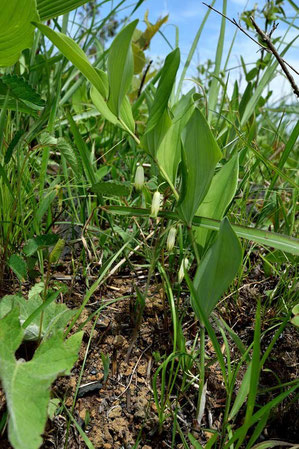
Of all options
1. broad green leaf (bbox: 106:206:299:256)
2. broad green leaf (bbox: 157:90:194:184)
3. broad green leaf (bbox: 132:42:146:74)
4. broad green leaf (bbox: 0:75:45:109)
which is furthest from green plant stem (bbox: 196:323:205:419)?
broad green leaf (bbox: 132:42:146:74)

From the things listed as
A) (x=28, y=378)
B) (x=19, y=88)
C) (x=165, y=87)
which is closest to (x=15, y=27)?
(x=19, y=88)

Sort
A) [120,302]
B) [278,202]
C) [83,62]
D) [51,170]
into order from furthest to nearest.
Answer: [51,170] < [278,202] < [120,302] < [83,62]

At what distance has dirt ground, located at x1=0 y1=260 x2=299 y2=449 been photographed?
923 mm

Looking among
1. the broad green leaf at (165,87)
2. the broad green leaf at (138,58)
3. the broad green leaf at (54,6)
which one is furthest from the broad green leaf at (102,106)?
the broad green leaf at (138,58)

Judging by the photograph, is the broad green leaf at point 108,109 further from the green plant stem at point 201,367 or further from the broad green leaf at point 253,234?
the green plant stem at point 201,367

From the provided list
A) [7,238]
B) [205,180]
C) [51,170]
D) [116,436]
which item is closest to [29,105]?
[7,238]

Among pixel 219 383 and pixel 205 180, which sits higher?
pixel 205 180

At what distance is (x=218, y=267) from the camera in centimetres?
89

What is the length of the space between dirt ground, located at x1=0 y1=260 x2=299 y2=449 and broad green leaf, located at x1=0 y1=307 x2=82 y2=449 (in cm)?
19

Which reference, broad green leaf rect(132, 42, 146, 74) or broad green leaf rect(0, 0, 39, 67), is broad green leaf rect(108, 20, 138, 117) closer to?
broad green leaf rect(0, 0, 39, 67)

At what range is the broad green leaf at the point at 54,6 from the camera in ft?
3.56

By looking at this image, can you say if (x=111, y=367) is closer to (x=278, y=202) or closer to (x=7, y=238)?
(x=7, y=238)

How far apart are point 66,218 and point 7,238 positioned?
39 centimetres

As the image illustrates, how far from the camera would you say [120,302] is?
120cm
